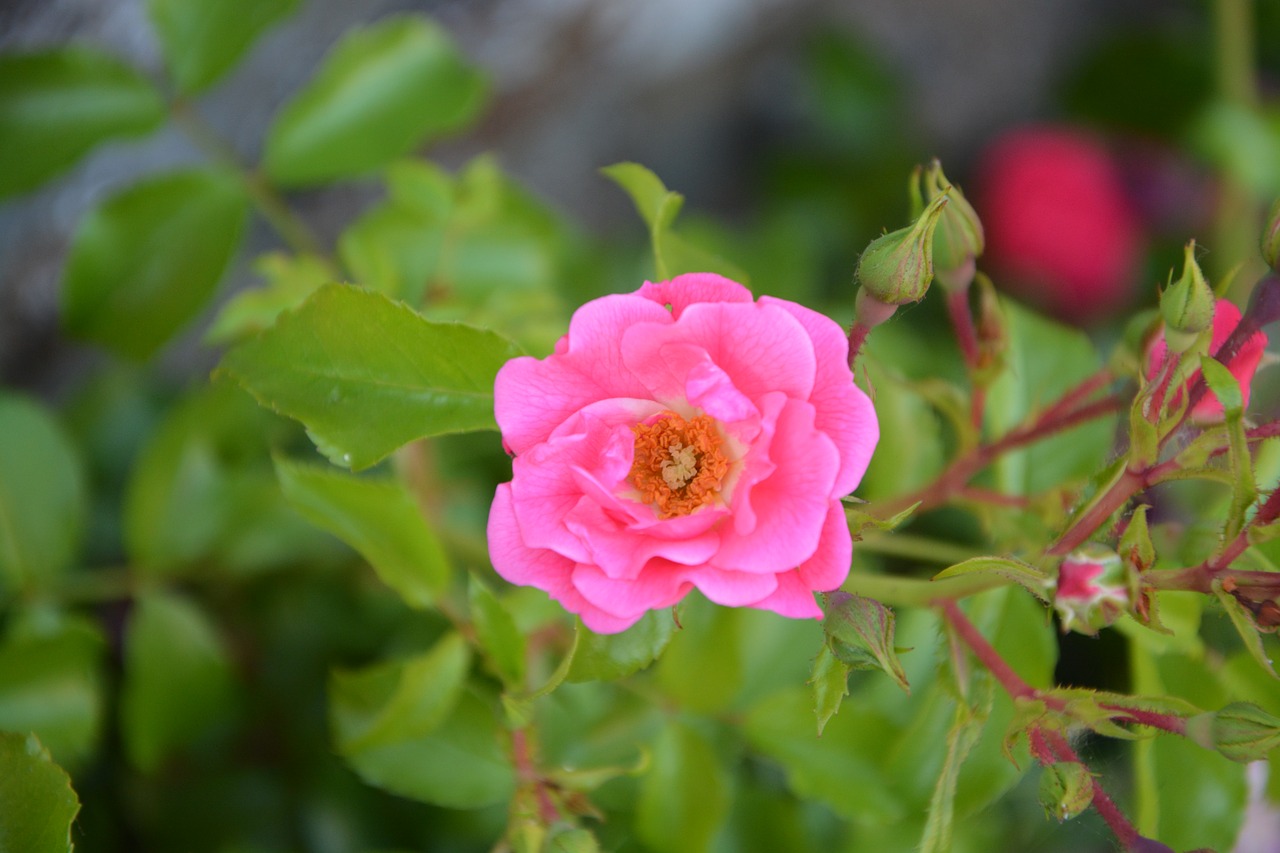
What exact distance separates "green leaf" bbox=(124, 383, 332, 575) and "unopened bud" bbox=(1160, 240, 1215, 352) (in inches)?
40.1

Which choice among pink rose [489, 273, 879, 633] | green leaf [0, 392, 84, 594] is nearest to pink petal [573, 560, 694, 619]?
pink rose [489, 273, 879, 633]

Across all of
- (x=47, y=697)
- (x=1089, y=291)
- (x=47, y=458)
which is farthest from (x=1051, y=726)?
(x=1089, y=291)

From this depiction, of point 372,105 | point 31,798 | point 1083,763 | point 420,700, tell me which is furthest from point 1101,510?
point 372,105

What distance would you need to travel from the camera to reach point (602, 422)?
28.2 inches

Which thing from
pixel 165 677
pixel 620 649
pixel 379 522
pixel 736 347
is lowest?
pixel 165 677

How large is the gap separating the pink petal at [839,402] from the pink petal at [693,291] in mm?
25

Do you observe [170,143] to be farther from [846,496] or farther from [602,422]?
[846,496]

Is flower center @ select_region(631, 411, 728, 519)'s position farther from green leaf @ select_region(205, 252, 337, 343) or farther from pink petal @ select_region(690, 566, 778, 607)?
green leaf @ select_region(205, 252, 337, 343)

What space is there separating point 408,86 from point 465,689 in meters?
0.81

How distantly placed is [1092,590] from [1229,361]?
206 millimetres

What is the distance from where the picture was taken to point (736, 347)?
2.22 feet

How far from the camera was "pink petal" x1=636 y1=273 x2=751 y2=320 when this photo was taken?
0.68 m

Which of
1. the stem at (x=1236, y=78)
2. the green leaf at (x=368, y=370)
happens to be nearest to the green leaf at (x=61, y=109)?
the green leaf at (x=368, y=370)

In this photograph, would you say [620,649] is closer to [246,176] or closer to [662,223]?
[662,223]
